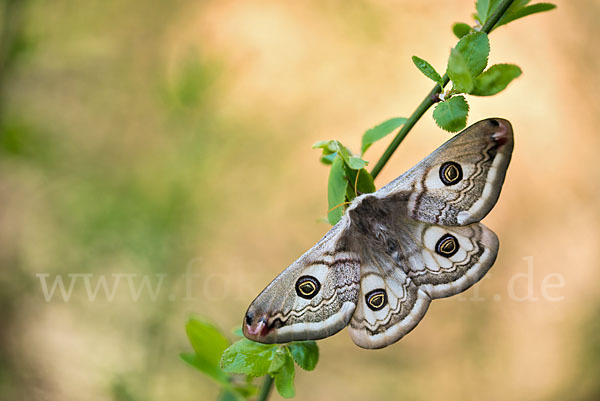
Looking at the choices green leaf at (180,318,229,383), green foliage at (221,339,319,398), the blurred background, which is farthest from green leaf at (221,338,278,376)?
the blurred background

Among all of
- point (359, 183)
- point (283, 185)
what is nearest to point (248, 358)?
point (359, 183)

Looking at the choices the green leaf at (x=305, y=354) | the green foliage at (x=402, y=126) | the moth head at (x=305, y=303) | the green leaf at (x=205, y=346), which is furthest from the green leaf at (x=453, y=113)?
the green leaf at (x=205, y=346)

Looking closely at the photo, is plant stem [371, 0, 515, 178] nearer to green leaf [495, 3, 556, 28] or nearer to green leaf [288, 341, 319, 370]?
green leaf [495, 3, 556, 28]

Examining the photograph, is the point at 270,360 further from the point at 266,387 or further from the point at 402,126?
the point at 402,126

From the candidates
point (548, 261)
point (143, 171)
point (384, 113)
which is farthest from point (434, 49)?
point (143, 171)

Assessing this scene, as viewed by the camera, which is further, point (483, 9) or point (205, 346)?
point (205, 346)

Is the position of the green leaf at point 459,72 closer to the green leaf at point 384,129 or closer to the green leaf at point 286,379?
the green leaf at point 384,129
